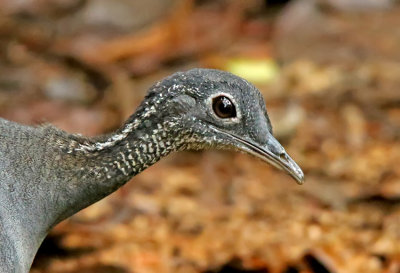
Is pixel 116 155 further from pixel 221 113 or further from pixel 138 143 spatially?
pixel 221 113

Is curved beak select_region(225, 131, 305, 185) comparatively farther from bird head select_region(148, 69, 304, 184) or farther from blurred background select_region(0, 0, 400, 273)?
blurred background select_region(0, 0, 400, 273)

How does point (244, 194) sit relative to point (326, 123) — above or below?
below

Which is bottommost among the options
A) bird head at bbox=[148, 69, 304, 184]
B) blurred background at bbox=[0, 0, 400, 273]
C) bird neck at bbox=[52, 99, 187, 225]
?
bird neck at bbox=[52, 99, 187, 225]

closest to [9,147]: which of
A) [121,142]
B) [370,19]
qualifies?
[121,142]

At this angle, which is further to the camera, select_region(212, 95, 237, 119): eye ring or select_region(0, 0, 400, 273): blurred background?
select_region(0, 0, 400, 273): blurred background

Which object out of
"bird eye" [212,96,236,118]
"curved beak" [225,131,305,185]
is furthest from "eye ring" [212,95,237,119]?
"curved beak" [225,131,305,185]

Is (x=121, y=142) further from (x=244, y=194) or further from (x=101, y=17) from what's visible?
(x=101, y=17)

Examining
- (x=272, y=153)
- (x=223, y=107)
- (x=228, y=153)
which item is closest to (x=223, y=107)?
(x=223, y=107)

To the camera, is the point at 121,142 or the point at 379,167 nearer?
the point at 121,142

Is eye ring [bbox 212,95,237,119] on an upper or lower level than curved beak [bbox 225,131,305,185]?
upper
